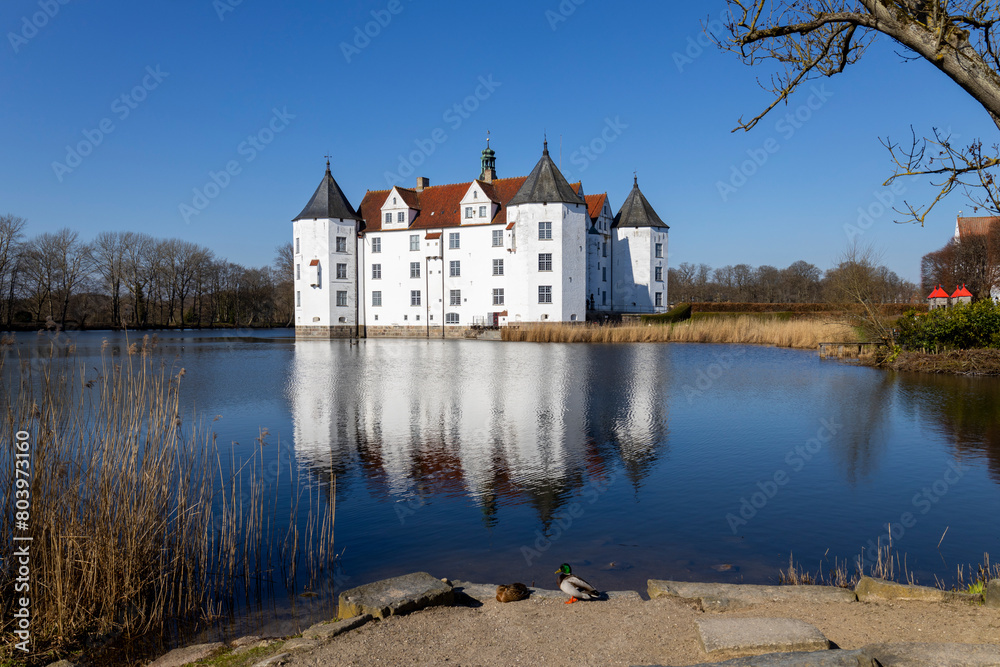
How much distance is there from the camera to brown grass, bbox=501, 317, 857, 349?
109 ft

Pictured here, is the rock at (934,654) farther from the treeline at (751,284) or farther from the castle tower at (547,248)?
the treeline at (751,284)

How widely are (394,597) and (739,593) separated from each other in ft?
7.85

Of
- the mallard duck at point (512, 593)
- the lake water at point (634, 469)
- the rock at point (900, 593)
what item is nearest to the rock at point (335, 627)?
the mallard duck at point (512, 593)

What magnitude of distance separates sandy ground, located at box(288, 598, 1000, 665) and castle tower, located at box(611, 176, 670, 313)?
49674mm

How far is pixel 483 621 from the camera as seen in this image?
4414 millimetres

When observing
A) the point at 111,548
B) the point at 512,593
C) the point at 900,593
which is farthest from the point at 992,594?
the point at 111,548

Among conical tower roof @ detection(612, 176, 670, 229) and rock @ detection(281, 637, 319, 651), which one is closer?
rock @ detection(281, 637, 319, 651)

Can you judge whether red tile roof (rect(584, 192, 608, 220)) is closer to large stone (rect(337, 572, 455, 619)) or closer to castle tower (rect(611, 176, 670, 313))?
castle tower (rect(611, 176, 670, 313))

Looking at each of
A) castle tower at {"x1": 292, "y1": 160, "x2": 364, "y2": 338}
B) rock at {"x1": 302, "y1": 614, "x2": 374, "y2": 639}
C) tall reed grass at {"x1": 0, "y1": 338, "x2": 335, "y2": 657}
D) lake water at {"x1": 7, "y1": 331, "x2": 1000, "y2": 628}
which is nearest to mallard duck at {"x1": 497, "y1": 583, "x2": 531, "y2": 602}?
lake water at {"x1": 7, "y1": 331, "x2": 1000, "y2": 628}

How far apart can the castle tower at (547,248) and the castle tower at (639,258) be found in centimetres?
816

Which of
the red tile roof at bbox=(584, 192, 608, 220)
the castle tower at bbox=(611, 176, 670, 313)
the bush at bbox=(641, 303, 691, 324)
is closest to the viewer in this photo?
the bush at bbox=(641, 303, 691, 324)

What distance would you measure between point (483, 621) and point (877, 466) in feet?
24.1

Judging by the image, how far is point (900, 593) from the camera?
4.48 meters

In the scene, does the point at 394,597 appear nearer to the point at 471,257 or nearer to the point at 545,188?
the point at 545,188
